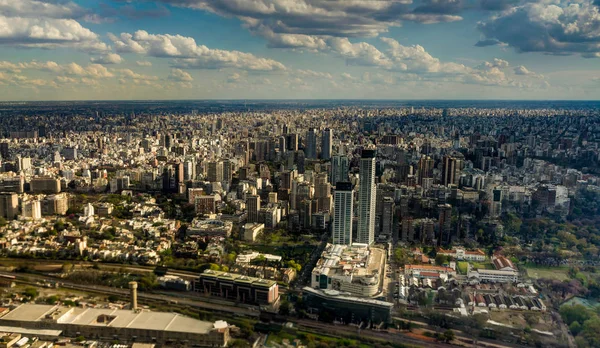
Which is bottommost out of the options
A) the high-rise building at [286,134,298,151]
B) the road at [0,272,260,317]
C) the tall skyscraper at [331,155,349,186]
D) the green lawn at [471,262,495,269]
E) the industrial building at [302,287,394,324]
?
the road at [0,272,260,317]

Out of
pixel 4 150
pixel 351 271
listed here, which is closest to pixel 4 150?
pixel 4 150

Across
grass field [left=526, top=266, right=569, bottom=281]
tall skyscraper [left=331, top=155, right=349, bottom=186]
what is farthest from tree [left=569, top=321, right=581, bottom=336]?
tall skyscraper [left=331, top=155, right=349, bottom=186]

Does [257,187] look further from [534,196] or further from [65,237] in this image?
[534,196]

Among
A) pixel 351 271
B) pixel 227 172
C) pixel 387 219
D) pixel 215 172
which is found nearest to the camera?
pixel 351 271

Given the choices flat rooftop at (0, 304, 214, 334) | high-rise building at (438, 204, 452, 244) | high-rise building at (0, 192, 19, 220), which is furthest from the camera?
high-rise building at (0, 192, 19, 220)

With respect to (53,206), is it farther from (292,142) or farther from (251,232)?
(292,142)

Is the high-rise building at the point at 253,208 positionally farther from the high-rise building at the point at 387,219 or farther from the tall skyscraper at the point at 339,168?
the tall skyscraper at the point at 339,168

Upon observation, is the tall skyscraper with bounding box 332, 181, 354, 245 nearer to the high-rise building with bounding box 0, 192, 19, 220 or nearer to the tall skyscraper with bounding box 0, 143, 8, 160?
the high-rise building with bounding box 0, 192, 19, 220
